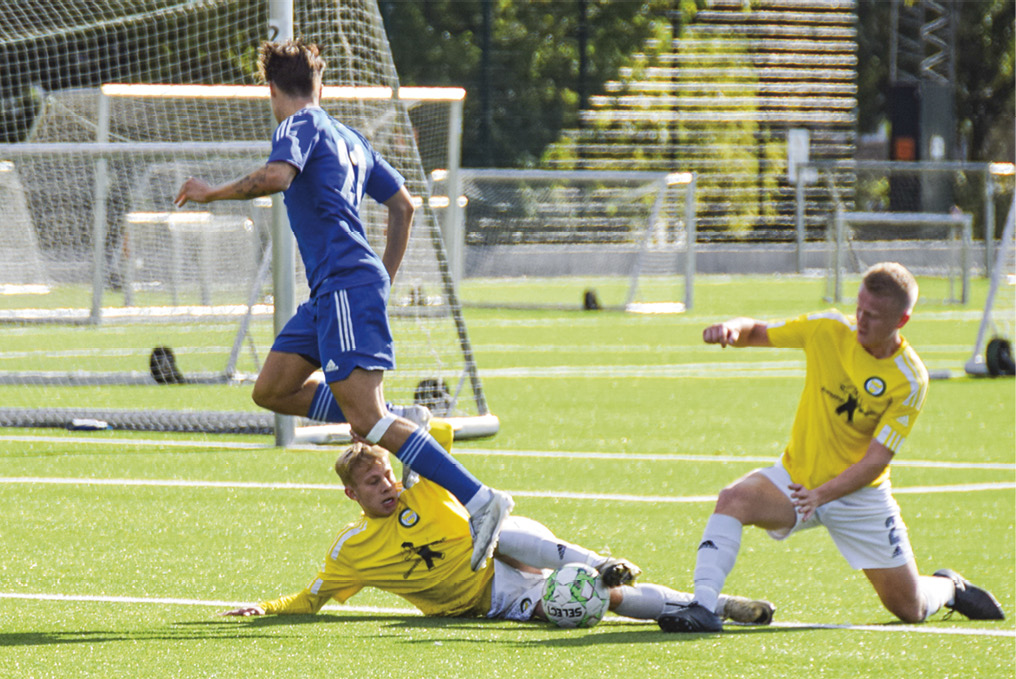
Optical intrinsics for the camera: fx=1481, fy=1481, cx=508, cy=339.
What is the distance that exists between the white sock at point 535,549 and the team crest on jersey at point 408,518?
0.32 meters

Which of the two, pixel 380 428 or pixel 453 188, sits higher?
pixel 453 188

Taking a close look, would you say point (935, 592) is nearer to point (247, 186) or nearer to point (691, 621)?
point (691, 621)

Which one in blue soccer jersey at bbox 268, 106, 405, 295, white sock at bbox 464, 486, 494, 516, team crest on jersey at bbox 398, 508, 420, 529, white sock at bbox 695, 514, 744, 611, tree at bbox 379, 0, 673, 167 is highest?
tree at bbox 379, 0, 673, 167

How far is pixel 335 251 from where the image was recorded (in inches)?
228

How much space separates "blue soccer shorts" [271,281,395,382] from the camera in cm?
575

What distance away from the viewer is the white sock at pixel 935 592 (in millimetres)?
5488

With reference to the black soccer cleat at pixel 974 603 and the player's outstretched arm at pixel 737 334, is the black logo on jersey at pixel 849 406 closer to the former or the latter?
the player's outstretched arm at pixel 737 334

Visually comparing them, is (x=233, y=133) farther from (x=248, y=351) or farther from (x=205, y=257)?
(x=248, y=351)

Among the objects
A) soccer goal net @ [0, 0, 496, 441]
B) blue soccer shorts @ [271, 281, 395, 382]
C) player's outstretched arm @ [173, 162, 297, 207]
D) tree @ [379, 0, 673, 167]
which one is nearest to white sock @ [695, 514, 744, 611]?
blue soccer shorts @ [271, 281, 395, 382]

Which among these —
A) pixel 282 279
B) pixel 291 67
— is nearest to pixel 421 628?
pixel 291 67

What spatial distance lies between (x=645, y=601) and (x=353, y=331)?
1.52 metres

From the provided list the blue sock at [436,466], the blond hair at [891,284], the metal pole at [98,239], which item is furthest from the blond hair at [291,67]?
the metal pole at [98,239]

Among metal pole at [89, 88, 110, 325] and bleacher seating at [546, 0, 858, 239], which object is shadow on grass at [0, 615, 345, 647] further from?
bleacher seating at [546, 0, 858, 239]

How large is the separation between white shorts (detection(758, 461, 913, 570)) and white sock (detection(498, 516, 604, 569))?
0.83 m
